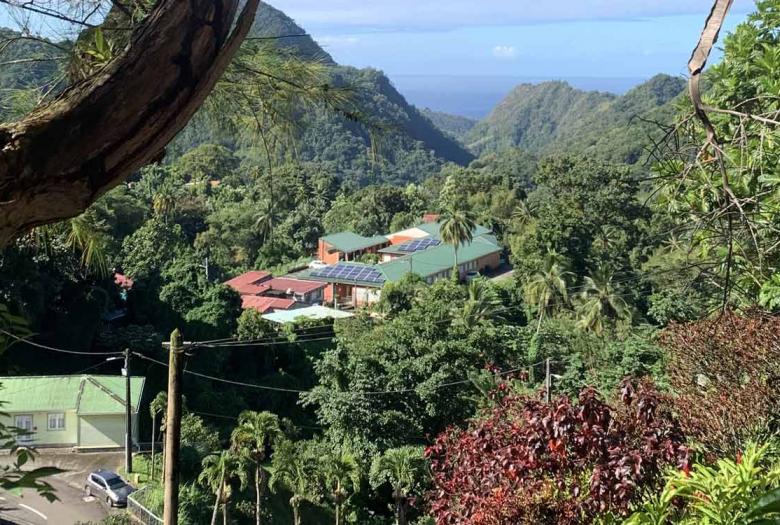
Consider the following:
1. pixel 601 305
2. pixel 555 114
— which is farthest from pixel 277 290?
pixel 555 114

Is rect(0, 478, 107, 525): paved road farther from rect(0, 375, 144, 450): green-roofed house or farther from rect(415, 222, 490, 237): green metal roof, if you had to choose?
rect(415, 222, 490, 237): green metal roof

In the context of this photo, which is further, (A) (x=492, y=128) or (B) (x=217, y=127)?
(A) (x=492, y=128)

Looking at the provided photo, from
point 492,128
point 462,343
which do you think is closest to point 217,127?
point 462,343

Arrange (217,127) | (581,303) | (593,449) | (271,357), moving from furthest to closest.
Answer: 1. (581,303)
2. (271,357)
3. (593,449)
4. (217,127)

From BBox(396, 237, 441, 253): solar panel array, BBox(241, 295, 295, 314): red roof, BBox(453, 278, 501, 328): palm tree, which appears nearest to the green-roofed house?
BBox(453, 278, 501, 328): palm tree

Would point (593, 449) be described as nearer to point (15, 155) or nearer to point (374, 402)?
point (15, 155)

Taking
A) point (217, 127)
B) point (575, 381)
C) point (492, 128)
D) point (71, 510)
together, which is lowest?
point (71, 510)

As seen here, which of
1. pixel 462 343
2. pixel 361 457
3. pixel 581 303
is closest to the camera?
pixel 361 457

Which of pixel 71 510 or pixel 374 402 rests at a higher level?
pixel 374 402
